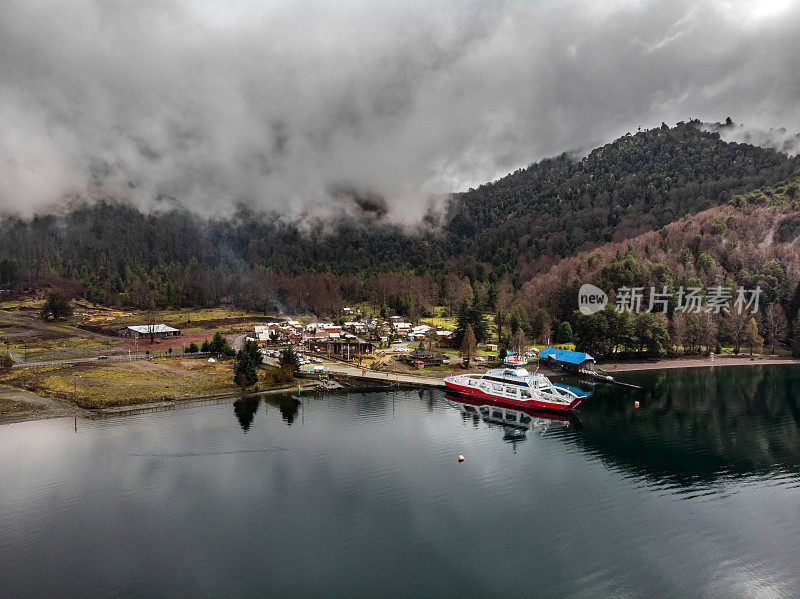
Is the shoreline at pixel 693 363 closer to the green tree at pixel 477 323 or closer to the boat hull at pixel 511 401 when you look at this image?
the green tree at pixel 477 323

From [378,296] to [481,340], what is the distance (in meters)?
60.2

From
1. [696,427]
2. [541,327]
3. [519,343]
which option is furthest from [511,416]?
[541,327]

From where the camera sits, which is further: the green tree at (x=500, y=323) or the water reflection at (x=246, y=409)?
the green tree at (x=500, y=323)

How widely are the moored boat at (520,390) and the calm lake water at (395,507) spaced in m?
5.75

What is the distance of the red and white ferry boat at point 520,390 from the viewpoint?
6119 centimetres

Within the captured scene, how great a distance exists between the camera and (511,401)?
63.4m

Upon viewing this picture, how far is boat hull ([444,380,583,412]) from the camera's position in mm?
60688

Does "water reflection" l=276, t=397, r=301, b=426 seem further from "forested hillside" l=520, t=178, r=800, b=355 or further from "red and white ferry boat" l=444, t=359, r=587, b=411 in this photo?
"forested hillside" l=520, t=178, r=800, b=355

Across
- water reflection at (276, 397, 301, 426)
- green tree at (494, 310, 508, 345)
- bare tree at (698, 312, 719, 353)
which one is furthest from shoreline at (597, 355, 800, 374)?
water reflection at (276, 397, 301, 426)

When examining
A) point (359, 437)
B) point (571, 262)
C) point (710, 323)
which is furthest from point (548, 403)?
point (571, 262)

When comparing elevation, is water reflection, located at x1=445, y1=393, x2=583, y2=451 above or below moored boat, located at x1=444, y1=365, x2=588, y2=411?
below

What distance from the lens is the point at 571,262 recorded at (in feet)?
464

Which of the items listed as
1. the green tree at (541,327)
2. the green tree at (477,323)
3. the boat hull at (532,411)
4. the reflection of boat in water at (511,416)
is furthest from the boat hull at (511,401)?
the green tree at (541,327)

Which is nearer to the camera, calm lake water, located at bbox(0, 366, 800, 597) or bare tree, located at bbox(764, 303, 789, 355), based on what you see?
calm lake water, located at bbox(0, 366, 800, 597)
